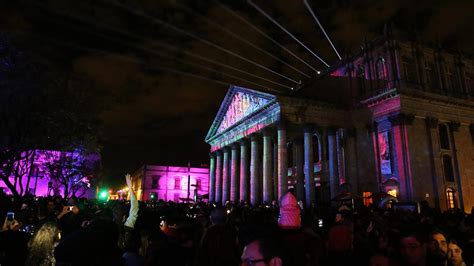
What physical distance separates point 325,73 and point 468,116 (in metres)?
15.5

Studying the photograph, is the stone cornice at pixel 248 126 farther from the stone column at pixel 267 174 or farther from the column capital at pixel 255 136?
the stone column at pixel 267 174

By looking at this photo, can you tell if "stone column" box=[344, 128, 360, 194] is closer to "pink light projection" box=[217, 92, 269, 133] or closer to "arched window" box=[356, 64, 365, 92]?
"arched window" box=[356, 64, 365, 92]

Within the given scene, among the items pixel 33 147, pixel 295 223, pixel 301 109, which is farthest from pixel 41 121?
pixel 301 109

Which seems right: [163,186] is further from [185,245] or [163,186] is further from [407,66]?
[185,245]

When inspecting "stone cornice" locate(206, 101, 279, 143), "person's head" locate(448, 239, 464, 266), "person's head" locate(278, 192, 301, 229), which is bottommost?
"person's head" locate(448, 239, 464, 266)

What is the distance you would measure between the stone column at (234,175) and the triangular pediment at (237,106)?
11.1 feet

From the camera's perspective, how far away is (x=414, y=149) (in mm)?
30500

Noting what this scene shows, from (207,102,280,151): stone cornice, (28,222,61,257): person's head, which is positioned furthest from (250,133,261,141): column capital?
(28,222,61,257): person's head

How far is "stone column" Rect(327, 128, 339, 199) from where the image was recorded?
33.2 meters

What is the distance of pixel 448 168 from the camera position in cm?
3225

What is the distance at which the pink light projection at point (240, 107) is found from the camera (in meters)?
36.7

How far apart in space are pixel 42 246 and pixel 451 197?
113 feet

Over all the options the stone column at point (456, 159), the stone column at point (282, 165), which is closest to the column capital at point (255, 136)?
the stone column at point (282, 165)

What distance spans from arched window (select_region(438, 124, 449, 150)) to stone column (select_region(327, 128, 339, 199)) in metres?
9.98
